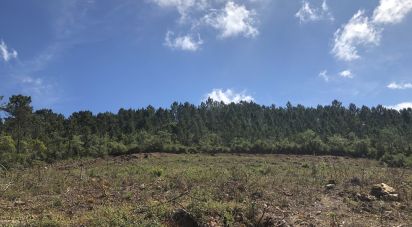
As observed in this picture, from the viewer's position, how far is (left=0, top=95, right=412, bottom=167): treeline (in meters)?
48.1

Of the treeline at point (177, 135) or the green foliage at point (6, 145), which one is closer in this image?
the green foliage at point (6, 145)

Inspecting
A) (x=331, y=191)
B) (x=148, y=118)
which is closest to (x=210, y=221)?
(x=331, y=191)

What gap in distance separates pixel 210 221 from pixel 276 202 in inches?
99.4

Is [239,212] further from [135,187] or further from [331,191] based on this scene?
[135,187]

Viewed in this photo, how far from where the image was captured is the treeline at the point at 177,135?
48.1 m

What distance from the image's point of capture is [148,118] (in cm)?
7844

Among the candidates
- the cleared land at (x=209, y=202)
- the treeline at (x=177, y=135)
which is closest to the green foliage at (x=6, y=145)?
the treeline at (x=177, y=135)

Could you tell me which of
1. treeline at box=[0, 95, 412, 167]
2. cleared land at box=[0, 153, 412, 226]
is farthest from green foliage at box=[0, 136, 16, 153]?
cleared land at box=[0, 153, 412, 226]

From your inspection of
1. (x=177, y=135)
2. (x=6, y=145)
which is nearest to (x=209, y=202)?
(x=6, y=145)

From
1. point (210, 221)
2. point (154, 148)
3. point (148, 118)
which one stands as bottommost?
point (210, 221)

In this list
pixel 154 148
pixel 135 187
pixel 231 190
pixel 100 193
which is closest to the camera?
pixel 231 190

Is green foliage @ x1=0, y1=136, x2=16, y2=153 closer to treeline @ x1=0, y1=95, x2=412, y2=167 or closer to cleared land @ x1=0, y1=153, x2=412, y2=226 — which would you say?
treeline @ x1=0, y1=95, x2=412, y2=167

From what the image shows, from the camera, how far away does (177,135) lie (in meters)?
61.6

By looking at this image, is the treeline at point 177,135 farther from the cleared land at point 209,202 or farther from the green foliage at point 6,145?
the cleared land at point 209,202
